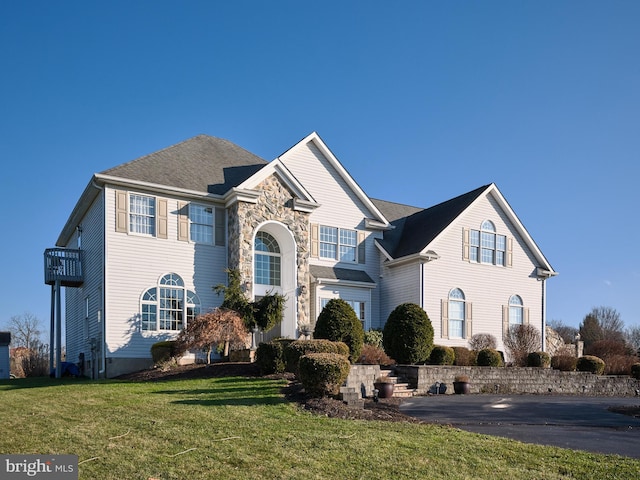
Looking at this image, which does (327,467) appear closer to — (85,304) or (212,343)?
(212,343)

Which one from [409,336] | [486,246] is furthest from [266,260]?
[486,246]

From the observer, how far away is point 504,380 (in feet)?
69.2

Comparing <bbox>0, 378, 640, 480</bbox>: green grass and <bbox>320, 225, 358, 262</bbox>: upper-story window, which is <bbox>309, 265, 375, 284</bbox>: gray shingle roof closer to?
<bbox>320, 225, 358, 262</bbox>: upper-story window

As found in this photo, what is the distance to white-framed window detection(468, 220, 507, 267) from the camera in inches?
1143

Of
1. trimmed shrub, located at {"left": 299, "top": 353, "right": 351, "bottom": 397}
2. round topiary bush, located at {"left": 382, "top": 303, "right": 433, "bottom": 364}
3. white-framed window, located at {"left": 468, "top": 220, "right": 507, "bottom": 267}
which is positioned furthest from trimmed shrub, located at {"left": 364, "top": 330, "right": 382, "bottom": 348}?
trimmed shrub, located at {"left": 299, "top": 353, "right": 351, "bottom": 397}

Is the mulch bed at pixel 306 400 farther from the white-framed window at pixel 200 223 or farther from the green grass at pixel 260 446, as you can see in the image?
the white-framed window at pixel 200 223

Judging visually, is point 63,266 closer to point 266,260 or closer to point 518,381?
point 266,260

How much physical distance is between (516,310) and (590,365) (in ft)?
17.9

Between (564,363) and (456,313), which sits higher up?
(456,313)

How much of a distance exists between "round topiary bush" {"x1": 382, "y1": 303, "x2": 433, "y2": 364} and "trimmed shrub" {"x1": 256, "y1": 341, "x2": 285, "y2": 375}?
5.42 metres

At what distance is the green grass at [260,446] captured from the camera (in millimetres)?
7762

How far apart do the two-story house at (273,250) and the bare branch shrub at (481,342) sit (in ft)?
1.49

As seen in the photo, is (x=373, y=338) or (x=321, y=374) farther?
(x=373, y=338)

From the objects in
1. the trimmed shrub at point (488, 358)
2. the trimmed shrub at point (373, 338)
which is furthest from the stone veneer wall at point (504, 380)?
the trimmed shrub at point (373, 338)
